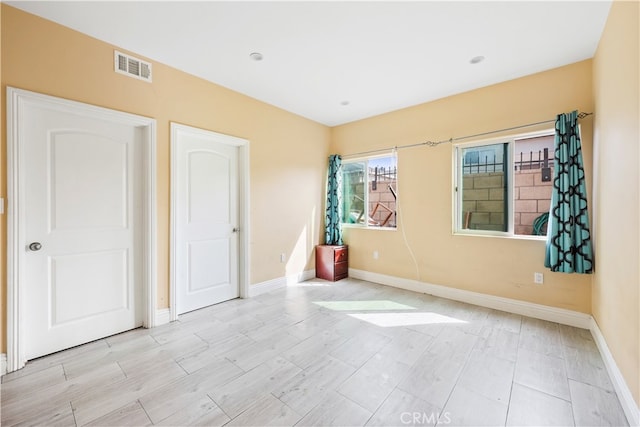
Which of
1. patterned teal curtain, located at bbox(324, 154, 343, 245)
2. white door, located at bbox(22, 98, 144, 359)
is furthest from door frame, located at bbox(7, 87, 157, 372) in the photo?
patterned teal curtain, located at bbox(324, 154, 343, 245)

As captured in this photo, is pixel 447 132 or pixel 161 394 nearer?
pixel 161 394

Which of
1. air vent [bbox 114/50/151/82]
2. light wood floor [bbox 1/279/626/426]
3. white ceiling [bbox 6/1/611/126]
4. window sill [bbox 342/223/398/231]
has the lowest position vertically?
light wood floor [bbox 1/279/626/426]

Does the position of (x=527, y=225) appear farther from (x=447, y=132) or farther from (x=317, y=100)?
(x=317, y=100)

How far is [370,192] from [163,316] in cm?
334

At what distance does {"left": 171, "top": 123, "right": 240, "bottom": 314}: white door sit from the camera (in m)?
3.04

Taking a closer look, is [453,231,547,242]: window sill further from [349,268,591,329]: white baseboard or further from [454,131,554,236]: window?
[349,268,591,329]: white baseboard

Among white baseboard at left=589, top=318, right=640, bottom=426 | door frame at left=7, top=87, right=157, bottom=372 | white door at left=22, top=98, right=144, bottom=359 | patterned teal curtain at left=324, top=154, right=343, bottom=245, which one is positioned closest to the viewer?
white baseboard at left=589, top=318, right=640, bottom=426

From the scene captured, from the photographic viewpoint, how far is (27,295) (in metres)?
2.13

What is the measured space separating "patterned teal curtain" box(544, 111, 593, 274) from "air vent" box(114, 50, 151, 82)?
408 centimetres

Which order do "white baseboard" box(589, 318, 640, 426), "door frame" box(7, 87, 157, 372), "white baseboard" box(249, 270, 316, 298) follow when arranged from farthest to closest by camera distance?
"white baseboard" box(249, 270, 316, 298) < "door frame" box(7, 87, 157, 372) < "white baseboard" box(589, 318, 640, 426)

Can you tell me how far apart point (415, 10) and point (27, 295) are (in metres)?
3.69

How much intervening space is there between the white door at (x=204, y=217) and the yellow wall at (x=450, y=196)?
2.06 meters

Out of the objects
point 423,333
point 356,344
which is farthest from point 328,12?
point 423,333

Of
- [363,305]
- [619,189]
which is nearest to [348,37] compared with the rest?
[619,189]
